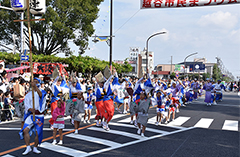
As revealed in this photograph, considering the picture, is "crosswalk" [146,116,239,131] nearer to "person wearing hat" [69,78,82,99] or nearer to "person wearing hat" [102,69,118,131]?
"person wearing hat" [102,69,118,131]

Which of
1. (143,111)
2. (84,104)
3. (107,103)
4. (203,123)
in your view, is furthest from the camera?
(203,123)

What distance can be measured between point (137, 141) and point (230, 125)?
5.31 meters

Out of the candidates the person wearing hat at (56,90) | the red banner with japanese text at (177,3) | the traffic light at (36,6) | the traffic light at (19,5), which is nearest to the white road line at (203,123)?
the red banner with japanese text at (177,3)

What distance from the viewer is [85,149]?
22.4 ft

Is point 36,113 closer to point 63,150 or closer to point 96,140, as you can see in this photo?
point 63,150

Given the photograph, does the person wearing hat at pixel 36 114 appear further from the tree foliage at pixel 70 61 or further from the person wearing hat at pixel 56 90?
the tree foliage at pixel 70 61

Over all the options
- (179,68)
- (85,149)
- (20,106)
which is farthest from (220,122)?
(179,68)

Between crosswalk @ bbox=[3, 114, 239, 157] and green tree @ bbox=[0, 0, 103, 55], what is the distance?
18.0 metres

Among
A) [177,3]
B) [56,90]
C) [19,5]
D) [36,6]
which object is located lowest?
[56,90]

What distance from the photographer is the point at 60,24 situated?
86.3 ft

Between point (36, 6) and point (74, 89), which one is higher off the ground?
point (36, 6)

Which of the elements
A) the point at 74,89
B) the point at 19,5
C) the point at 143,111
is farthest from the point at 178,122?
the point at 19,5

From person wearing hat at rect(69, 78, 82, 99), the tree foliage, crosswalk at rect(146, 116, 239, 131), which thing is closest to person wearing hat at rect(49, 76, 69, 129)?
person wearing hat at rect(69, 78, 82, 99)

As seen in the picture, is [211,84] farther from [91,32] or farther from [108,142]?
[91,32]
